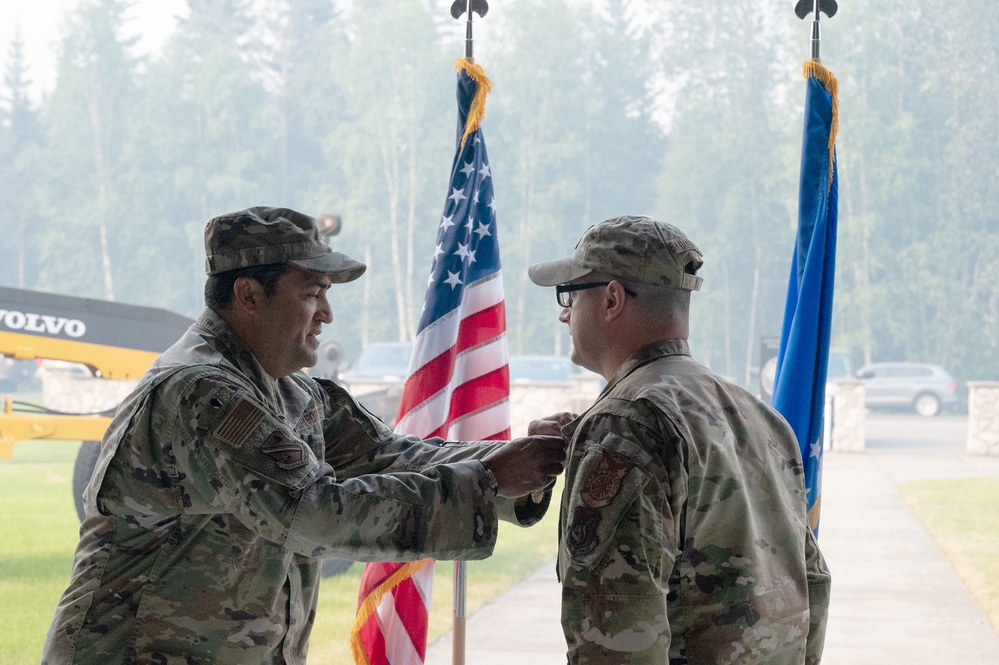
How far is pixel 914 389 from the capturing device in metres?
26.6

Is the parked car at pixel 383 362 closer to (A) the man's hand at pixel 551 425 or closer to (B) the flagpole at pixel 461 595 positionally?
(B) the flagpole at pixel 461 595

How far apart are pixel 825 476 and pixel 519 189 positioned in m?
25.7

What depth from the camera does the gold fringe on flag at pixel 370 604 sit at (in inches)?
143

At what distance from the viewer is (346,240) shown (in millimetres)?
39344

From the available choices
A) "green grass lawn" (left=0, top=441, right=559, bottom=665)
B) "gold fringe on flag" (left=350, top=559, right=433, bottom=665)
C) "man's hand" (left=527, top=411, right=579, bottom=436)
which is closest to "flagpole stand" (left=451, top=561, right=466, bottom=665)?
"gold fringe on flag" (left=350, top=559, right=433, bottom=665)

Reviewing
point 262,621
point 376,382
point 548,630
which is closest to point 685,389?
point 262,621

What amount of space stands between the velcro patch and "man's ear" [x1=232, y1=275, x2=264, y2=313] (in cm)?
36

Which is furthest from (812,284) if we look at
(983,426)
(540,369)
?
(540,369)

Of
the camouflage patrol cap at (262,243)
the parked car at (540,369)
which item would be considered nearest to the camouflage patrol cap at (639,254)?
the camouflage patrol cap at (262,243)

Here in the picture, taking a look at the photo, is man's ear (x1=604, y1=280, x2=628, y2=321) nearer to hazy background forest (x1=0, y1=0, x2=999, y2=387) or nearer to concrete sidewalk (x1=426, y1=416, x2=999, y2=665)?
concrete sidewalk (x1=426, y1=416, x2=999, y2=665)

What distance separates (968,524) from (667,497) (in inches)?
392

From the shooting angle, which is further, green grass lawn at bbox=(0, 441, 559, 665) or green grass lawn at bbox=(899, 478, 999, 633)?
green grass lawn at bbox=(899, 478, 999, 633)

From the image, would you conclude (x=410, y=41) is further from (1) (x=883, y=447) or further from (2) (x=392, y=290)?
(1) (x=883, y=447)

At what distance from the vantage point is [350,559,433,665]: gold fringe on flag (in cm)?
363
